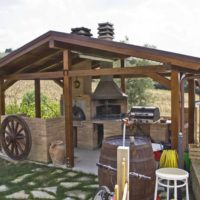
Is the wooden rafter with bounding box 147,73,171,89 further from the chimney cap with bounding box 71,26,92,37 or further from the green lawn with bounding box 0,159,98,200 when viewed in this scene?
the chimney cap with bounding box 71,26,92,37

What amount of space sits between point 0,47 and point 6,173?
30.2 m

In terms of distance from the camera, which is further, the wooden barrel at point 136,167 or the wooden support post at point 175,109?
the wooden support post at point 175,109

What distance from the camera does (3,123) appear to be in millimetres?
6969

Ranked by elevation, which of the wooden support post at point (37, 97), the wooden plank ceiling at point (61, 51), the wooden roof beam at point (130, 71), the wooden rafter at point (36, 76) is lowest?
the wooden support post at point (37, 97)

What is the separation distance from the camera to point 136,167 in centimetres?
Result: 373

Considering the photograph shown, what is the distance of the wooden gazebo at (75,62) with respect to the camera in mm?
4840

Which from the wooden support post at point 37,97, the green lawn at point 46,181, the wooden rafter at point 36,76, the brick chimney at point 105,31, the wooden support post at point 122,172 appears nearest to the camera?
the wooden support post at point 122,172

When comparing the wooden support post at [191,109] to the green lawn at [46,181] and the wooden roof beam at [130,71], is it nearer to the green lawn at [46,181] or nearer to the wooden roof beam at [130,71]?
the wooden roof beam at [130,71]

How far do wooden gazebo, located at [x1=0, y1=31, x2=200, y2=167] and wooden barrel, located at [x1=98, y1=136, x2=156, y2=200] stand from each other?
1135mm

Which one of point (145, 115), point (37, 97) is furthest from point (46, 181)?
point (37, 97)

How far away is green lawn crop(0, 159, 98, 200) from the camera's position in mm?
4699

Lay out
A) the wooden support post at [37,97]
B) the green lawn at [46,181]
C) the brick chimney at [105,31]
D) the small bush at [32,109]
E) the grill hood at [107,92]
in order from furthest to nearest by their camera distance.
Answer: the small bush at [32,109] < the wooden support post at [37,97] < the brick chimney at [105,31] < the grill hood at [107,92] < the green lawn at [46,181]

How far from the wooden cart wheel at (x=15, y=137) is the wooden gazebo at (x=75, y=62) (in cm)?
96

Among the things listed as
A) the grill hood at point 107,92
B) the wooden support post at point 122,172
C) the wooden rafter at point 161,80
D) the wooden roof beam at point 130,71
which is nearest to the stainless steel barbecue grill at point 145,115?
the grill hood at point 107,92
